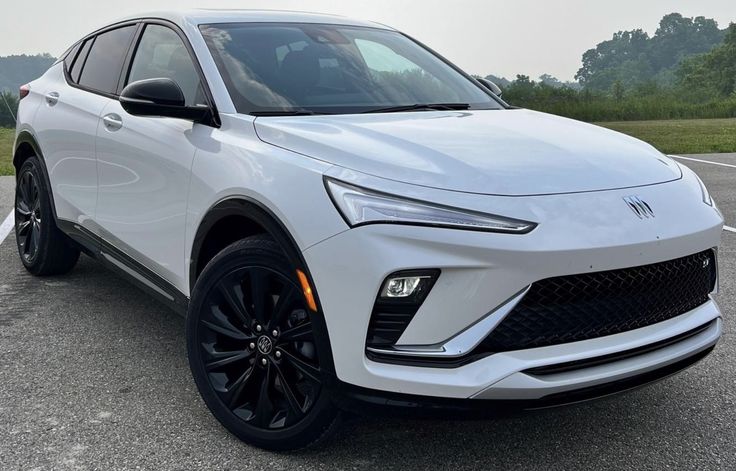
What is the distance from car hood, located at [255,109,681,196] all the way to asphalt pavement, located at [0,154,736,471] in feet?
2.48

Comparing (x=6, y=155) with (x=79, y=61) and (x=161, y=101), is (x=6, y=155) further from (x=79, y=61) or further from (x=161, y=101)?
(x=161, y=101)

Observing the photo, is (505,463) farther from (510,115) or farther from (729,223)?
(729,223)

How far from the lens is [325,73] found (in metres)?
3.48

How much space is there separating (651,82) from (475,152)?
208 feet

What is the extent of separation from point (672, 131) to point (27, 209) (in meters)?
17.0

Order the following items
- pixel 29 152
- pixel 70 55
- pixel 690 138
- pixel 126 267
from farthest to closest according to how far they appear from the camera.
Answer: pixel 690 138 → pixel 29 152 → pixel 70 55 → pixel 126 267

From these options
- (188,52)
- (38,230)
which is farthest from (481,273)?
(38,230)

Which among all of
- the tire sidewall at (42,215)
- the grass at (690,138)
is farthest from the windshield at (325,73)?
the grass at (690,138)

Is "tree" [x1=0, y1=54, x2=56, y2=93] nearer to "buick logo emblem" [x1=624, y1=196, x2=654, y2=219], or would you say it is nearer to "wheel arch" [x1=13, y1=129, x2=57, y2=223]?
"wheel arch" [x1=13, y1=129, x2=57, y2=223]

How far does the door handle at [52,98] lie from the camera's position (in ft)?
15.4

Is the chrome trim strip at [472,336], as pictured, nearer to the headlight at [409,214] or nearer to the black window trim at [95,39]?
the headlight at [409,214]

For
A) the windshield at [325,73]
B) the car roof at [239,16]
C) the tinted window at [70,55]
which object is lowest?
the tinted window at [70,55]

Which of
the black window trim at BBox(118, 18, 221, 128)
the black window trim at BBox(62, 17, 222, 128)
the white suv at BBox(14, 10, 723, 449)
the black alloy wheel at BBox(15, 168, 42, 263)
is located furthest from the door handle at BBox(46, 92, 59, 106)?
the white suv at BBox(14, 10, 723, 449)

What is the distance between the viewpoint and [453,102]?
3.68m
